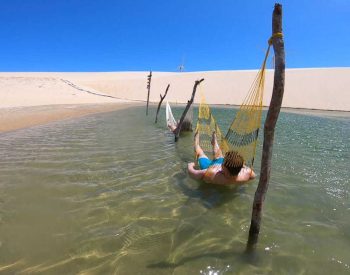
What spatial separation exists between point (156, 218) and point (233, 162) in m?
1.79

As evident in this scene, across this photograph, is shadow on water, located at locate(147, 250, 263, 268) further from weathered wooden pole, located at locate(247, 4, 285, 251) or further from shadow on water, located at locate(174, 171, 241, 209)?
shadow on water, located at locate(174, 171, 241, 209)

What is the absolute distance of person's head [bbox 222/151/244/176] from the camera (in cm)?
565

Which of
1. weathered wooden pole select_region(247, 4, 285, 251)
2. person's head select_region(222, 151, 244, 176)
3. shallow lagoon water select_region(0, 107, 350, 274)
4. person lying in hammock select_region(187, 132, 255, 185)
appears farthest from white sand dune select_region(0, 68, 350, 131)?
weathered wooden pole select_region(247, 4, 285, 251)

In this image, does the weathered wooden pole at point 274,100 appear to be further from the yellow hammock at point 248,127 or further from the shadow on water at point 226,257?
the yellow hammock at point 248,127

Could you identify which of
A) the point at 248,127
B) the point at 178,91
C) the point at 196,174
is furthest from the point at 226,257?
the point at 178,91

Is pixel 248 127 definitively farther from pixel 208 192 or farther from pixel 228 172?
pixel 208 192

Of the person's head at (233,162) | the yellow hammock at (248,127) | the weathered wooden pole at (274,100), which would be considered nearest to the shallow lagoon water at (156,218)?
the person's head at (233,162)

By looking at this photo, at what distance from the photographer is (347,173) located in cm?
780

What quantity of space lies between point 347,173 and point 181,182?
444cm

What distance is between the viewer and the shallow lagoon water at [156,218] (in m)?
3.88

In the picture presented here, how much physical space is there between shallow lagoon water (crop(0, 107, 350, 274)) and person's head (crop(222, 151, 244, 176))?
22.3 inches

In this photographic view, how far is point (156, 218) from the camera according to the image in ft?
16.5

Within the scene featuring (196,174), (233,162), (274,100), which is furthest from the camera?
(196,174)

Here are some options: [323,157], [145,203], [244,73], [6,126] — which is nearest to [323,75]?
[244,73]
